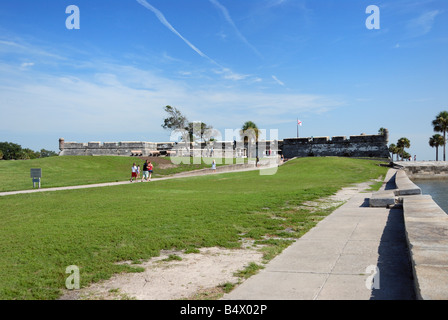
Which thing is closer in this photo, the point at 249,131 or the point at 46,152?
the point at 249,131

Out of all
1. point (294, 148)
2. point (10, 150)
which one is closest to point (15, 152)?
point (10, 150)

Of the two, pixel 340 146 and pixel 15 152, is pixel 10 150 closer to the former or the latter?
pixel 15 152

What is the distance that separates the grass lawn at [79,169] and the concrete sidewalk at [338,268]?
18418 millimetres

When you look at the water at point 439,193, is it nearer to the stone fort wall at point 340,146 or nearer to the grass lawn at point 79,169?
the grass lawn at point 79,169

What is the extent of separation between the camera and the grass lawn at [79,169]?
2405 centimetres

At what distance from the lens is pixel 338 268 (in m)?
4.84

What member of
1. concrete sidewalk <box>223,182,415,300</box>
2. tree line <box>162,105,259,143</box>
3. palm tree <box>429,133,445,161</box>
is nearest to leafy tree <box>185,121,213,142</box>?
tree line <box>162,105,259,143</box>

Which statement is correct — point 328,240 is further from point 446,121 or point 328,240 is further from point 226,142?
point 446,121

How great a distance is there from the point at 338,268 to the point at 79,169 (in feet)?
99.3

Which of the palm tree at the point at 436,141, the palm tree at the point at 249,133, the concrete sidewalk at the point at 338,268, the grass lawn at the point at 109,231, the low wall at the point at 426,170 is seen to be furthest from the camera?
the palm tree at the point at 436,141

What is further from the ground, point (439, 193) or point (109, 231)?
point (109, 231)

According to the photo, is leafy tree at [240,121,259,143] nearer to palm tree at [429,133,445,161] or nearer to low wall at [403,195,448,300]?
palm tree at [429,133,445,161]

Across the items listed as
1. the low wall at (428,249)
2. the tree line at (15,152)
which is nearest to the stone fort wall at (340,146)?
the low wall at (428,249)

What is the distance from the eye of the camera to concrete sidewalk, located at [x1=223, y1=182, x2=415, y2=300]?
3.94 metres
